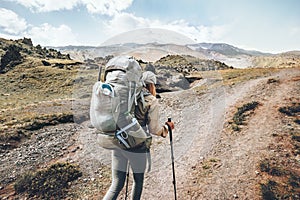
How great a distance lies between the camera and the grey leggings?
10.7 feet

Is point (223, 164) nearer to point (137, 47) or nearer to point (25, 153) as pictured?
→ point (137, 47)

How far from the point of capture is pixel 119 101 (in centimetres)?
283

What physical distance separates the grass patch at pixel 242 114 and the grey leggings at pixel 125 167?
6104mm

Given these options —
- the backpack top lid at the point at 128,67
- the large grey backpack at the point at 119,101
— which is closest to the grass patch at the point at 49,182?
the large grey backpack at the point at 119,101

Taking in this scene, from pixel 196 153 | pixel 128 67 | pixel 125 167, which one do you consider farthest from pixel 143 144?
pixel 196 153

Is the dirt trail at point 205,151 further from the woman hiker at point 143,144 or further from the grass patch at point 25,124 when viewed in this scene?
the grass patch at point 25,124

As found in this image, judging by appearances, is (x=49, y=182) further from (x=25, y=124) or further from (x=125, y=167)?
(x=25, y=124)

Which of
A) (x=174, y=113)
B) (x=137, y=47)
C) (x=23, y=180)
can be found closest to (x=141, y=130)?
(x=137, y=47)

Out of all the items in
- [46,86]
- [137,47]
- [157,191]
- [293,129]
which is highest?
[137,47]

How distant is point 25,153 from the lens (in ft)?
27.7

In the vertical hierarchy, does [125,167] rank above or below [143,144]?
below

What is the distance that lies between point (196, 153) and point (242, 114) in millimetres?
3606

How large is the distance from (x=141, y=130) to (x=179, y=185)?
135 inches

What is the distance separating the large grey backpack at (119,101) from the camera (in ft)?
9.20
